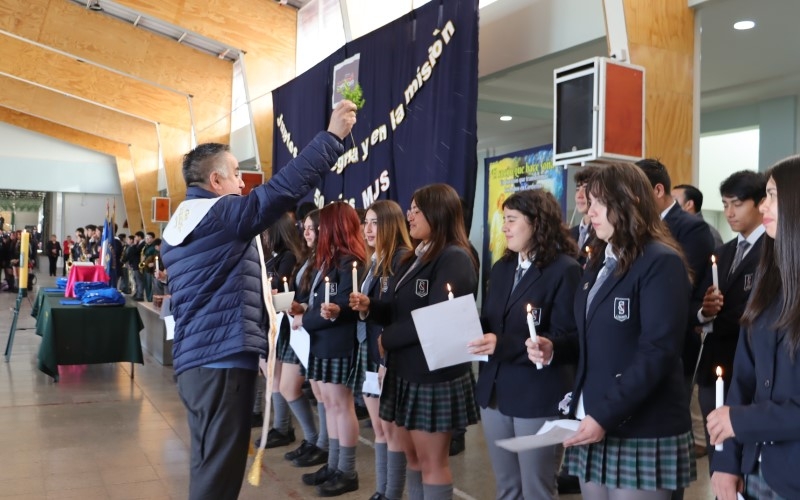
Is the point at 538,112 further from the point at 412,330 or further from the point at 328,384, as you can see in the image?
the point at 412,330

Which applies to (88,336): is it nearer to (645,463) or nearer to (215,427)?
(215,427)

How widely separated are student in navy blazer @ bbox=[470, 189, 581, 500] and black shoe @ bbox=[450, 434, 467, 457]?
1985 mm

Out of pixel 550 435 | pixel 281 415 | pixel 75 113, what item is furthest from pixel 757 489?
pixel 75 113

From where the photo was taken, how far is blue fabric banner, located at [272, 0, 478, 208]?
5500 millimetres

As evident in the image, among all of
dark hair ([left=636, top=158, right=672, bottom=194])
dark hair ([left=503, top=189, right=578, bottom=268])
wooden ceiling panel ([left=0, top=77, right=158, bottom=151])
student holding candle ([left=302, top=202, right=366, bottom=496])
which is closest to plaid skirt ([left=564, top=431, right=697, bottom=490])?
dark hair ([left=503, top=189, right=578, bottom=268])

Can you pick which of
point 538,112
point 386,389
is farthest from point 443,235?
point 538,112

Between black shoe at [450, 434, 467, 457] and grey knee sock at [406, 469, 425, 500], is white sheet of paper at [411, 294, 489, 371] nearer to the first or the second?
grey knee sock at [406, 469, 425, 500]

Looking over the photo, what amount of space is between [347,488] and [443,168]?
9.12 ft

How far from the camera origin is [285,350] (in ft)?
14.1

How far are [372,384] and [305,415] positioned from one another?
3.66 ft

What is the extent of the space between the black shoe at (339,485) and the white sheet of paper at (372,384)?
65 centimetres

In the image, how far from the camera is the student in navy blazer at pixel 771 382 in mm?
1485

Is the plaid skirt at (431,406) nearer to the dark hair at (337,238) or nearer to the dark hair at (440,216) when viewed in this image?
the dark hair at (440,216)

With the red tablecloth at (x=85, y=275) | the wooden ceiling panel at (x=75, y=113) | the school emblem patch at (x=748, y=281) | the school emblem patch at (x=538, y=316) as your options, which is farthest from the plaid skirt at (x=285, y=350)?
the wooden ceiling panel at (x=75, y=113)
